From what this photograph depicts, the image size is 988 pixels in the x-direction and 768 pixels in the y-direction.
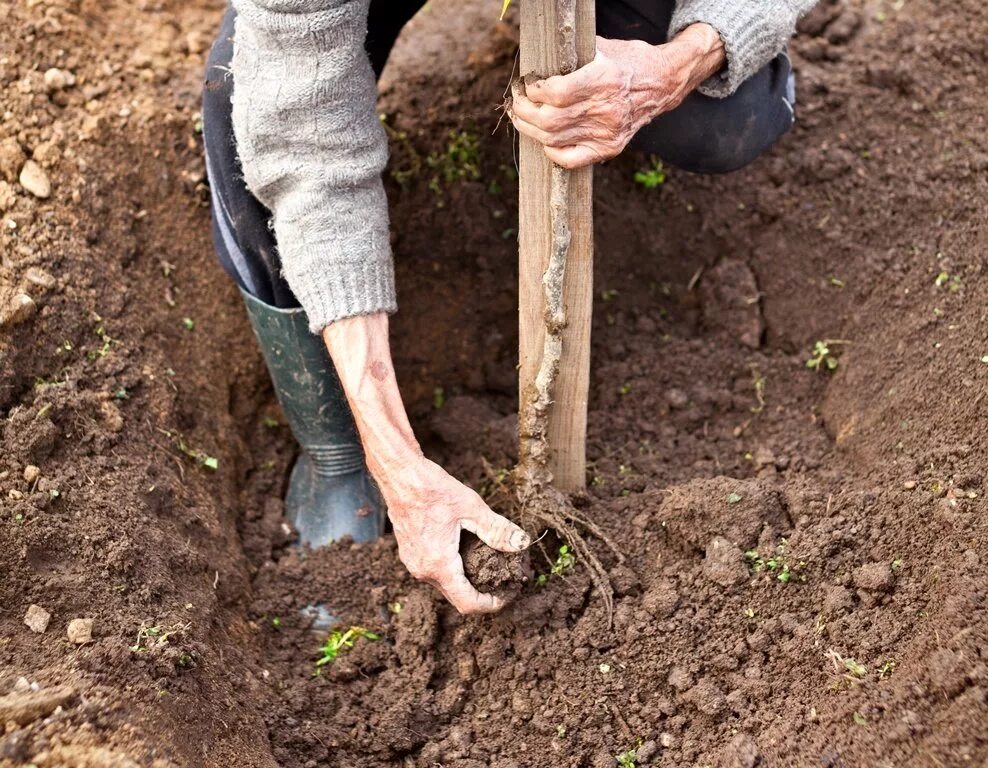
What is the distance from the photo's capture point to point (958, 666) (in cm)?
160

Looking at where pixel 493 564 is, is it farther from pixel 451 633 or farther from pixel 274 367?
pixel 274 367

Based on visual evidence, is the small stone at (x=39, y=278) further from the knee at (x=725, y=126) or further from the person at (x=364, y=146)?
the knee at (x=725, y=126)

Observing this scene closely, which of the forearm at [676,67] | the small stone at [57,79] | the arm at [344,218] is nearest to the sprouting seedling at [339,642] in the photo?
the arm at [344,218]

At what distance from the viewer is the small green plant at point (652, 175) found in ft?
9.32

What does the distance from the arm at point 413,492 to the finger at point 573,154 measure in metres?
0.51

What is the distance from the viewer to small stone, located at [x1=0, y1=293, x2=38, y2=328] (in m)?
2.13

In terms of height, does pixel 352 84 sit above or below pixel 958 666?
above

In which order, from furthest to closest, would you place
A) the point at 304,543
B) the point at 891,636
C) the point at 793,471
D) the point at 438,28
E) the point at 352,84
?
the point at 438,28
the point at 304,543
the point at 793,471
the point at 352,84
the point at 891,636

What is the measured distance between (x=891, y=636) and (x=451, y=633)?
87 cm

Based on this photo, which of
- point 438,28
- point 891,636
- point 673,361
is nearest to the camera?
point 891,636

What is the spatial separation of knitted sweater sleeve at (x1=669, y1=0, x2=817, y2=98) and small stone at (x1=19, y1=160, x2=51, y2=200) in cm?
154

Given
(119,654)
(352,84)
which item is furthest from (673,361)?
(119,654)

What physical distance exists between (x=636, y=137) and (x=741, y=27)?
450 millimetres

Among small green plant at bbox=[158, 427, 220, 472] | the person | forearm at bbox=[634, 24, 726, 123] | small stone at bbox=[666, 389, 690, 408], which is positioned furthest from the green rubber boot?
forearm at bbox=[634, 24, 726, 123]
